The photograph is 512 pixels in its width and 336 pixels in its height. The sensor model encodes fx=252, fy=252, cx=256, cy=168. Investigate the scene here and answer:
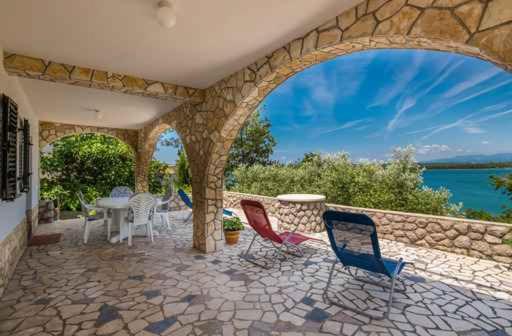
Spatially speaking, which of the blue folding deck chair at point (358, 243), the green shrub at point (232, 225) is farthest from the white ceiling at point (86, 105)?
the blue folding deck chair at point (358, 243)

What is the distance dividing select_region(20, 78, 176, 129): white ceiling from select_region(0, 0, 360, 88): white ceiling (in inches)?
53.3

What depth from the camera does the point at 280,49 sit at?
2914 millimetres

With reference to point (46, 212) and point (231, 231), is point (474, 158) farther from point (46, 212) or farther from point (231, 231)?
point (46, 212)

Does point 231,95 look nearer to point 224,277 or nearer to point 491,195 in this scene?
point 224,277

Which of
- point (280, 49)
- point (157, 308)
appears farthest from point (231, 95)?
point (157, 308)

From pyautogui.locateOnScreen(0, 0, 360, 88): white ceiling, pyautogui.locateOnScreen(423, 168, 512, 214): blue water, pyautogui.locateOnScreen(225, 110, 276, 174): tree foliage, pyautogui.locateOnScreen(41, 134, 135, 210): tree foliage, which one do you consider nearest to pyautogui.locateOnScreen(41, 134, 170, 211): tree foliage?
pyautogui.locateOnScreen(41, 134, 135, 210): tree foliage

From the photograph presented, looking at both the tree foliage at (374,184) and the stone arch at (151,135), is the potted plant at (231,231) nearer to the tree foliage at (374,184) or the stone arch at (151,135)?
the stone arch at (151,135)

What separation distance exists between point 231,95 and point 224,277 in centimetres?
253

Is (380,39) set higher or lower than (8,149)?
higher

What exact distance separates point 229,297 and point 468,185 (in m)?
7.96

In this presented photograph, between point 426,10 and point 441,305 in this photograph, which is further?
point 441,305

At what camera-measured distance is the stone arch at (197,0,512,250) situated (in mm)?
1493

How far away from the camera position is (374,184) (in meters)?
6.37

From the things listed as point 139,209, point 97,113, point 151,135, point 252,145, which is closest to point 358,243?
point 139,209
